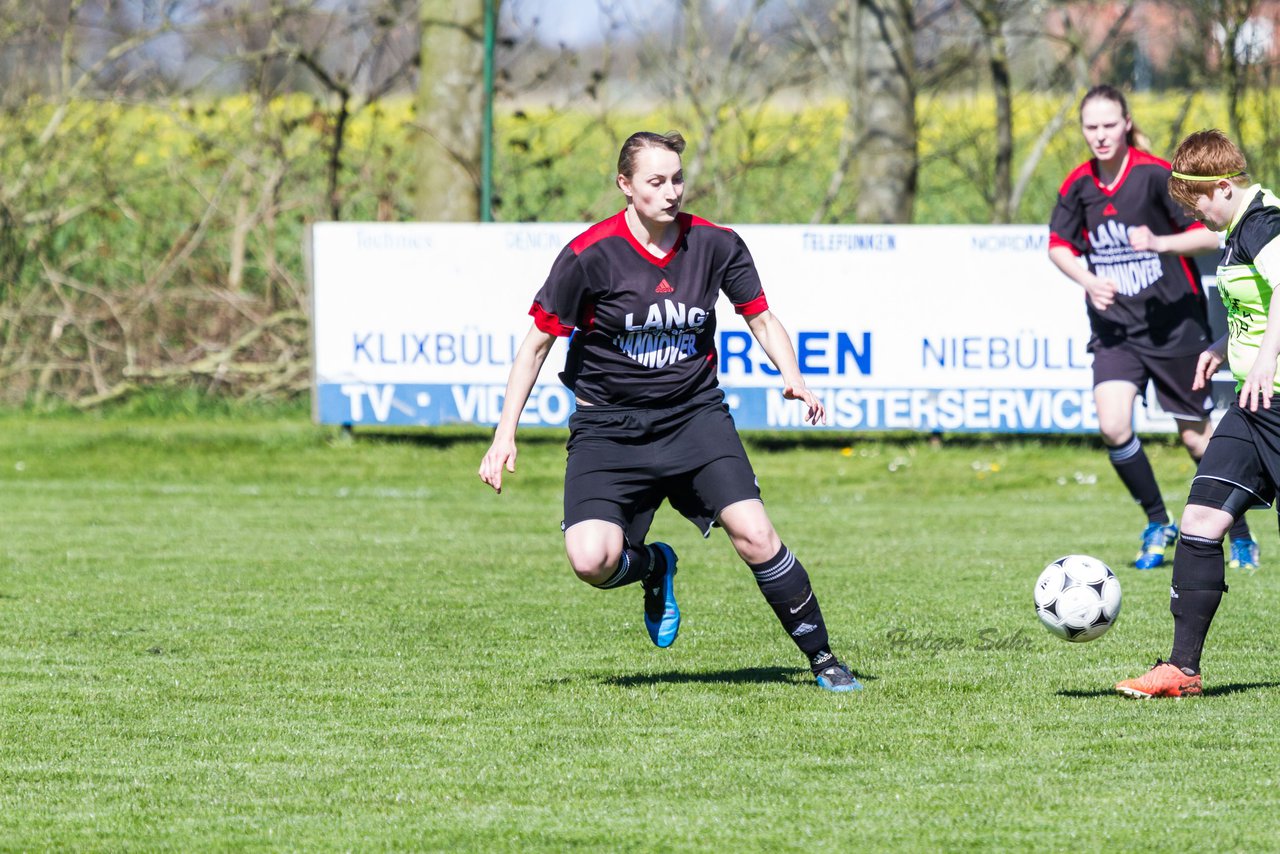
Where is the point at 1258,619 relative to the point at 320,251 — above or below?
below

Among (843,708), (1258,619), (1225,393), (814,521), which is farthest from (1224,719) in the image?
(1225,393)

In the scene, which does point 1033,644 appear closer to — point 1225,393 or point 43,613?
point 43,613

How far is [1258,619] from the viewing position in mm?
7172

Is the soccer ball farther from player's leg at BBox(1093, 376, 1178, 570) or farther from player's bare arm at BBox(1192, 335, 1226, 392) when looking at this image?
player's leg at BBox(1093, 376, 1178, 570)

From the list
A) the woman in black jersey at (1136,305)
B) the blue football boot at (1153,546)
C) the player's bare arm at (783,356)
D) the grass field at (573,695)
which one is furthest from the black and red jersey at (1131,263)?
the player's bare arm at (783,356)

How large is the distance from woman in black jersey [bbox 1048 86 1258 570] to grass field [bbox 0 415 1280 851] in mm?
529

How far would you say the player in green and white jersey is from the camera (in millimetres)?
5566

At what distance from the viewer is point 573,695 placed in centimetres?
584

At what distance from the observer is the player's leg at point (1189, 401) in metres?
8.66

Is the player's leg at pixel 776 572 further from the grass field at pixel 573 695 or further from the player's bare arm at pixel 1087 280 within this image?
the player's bare arm at pixel 1087 280

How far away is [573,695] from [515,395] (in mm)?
1045

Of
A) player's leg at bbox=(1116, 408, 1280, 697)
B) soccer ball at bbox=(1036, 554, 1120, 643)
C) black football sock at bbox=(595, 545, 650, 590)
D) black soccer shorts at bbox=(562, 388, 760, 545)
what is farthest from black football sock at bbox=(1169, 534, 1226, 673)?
black football sock at bbox=(595, 545, 650, 590)

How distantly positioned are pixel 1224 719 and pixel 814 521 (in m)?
5.66

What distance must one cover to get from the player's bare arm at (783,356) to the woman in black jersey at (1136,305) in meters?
3.22
